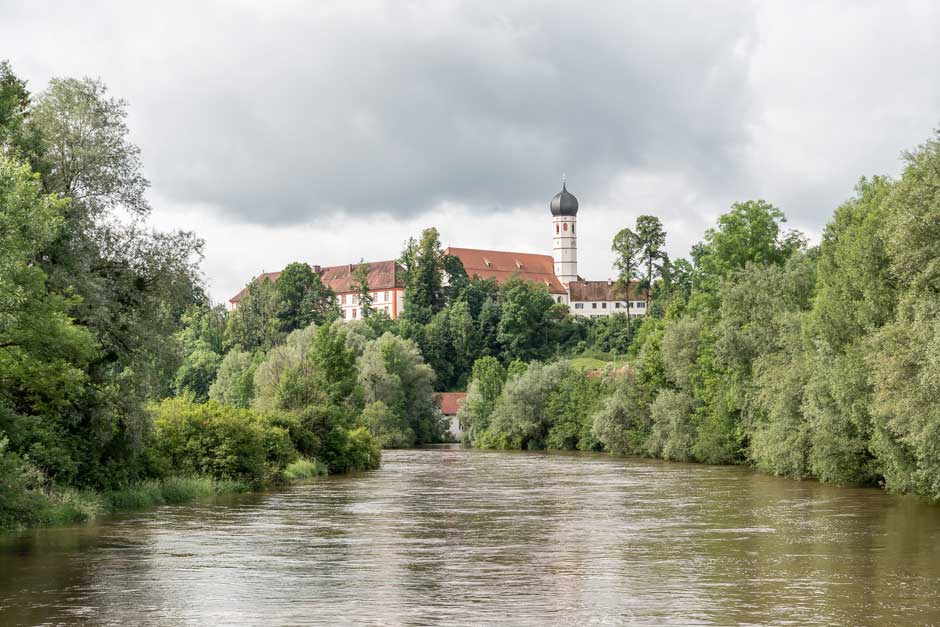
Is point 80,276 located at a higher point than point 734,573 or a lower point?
higher

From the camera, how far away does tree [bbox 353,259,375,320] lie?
176625 millimetres

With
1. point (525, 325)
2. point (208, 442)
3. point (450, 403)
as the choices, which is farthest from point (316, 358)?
point (525, 325)

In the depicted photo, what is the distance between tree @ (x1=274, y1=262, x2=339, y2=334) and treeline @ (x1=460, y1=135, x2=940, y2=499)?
175 feet

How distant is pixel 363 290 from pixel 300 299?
704 inches

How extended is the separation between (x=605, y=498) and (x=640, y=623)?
26.4m

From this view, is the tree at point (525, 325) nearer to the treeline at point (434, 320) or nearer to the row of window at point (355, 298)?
the treeline at point (434, 320)

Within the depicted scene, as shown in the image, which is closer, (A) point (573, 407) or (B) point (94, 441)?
(B) point (94, 441)

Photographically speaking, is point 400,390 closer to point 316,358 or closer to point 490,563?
point 316,358

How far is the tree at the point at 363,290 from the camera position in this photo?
177 meters

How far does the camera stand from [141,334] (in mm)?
37406

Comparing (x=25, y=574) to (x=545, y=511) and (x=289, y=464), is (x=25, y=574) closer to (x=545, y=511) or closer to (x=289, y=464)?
(x=545, y=511)

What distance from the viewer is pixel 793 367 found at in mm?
56656

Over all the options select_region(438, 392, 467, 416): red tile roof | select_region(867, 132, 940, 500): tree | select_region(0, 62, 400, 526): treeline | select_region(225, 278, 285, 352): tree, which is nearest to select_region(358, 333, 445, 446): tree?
select_region(438, 392, 467, 416): red tile roof

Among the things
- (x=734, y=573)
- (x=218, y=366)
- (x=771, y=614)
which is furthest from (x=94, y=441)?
(x=218, y=366)
